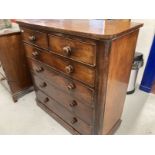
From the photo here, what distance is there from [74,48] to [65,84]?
378 mm

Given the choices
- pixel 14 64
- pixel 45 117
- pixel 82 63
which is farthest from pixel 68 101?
pixel 14 64

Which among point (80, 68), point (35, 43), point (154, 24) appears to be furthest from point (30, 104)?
point (154, 24)

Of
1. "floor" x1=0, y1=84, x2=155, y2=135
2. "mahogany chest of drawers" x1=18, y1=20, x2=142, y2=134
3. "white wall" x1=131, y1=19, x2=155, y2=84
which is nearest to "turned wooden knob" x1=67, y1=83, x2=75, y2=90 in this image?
"mahogany chest of drawers" x1=18, y1=20, x2=142, y2=134

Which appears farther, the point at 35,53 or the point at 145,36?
the point at 145,36

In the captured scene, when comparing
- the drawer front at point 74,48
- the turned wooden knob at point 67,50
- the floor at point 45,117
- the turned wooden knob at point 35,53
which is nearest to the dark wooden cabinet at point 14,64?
the floor at point 45,117

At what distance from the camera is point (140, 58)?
1.88m

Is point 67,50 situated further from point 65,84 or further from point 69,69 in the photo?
point 65,84

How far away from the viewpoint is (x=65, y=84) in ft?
3.97

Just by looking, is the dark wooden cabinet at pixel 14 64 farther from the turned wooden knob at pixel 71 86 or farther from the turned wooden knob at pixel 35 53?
the turned wooden knob at pixel 71 86

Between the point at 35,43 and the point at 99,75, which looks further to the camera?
the point at 35,43

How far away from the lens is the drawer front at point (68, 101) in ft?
3.80

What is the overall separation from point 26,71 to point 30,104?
46 centimetres

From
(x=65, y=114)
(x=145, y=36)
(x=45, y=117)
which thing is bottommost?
(x=45, y=117)
